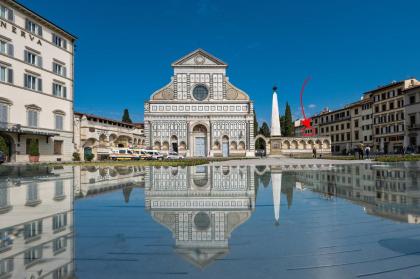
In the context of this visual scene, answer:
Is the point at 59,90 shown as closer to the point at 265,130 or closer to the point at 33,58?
the point at 33,58

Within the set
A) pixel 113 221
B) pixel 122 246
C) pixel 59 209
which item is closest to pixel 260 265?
pixel 122 246

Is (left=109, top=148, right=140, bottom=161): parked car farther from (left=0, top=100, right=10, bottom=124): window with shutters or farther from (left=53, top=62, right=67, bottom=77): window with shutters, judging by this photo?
(left=0, top=100, right=10, bottom=124): window with shutters

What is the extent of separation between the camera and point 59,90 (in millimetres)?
39875

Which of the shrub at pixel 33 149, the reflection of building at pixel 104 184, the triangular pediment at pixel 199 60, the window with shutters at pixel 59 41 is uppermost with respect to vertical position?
the triangular pediment at pixel 199 60

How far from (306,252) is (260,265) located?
660 millimetres

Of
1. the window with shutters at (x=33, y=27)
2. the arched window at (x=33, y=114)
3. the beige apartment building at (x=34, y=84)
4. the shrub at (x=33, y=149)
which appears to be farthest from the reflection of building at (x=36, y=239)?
the window with shutters at (x=33, y=27)

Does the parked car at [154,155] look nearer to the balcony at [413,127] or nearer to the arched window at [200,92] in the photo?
the arched window at [200,92]

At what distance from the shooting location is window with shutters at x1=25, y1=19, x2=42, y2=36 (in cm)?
3462

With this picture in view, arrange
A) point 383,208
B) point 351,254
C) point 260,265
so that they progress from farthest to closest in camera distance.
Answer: point 383,208
point 351,254
point 260,265

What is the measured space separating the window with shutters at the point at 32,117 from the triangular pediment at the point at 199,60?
30.1 m

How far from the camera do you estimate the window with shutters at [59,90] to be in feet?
128

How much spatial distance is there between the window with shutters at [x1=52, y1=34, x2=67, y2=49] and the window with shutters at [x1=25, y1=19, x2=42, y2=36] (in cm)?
231

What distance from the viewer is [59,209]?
5.58m

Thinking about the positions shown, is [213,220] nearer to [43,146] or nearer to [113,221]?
[113,221]
